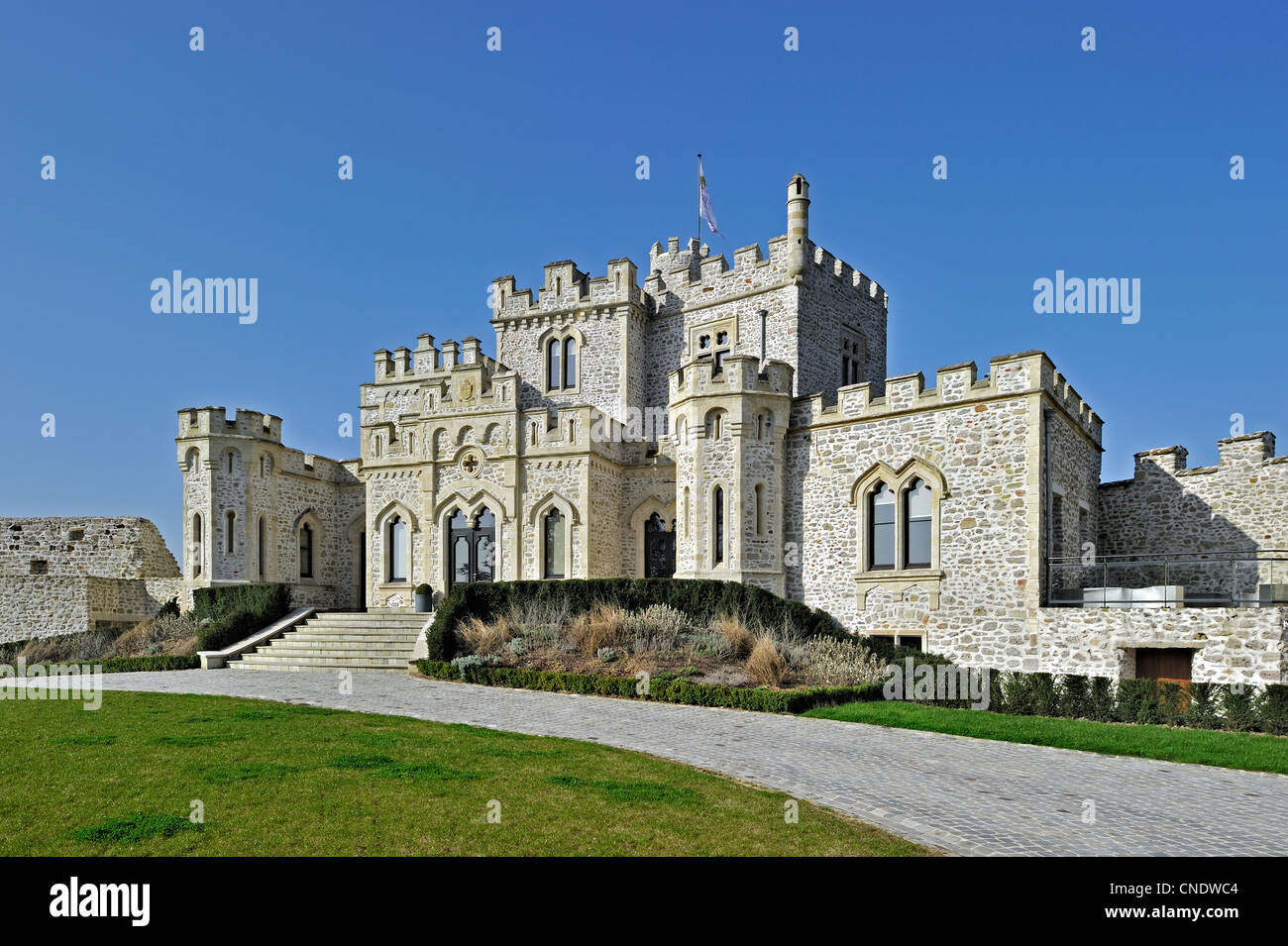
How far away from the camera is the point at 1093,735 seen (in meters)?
13.0

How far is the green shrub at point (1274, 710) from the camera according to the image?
14.4 metres

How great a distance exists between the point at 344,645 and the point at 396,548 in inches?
277

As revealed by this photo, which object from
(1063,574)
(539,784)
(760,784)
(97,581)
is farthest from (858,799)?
(97,581)

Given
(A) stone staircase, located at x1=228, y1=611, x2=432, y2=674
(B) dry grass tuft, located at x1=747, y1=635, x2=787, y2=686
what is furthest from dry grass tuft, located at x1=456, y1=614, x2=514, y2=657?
(B) dry grass tuft, located at x1=747, y1=635, x2=787, y2=686

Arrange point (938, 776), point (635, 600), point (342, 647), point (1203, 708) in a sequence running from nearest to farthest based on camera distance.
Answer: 1. point (938, 776)
2. point (1203, 708)
3. point (635, 600)
4. point (342, 647)

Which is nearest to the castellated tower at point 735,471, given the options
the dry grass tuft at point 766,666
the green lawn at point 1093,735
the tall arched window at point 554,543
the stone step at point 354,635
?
the tall arched window at point 554,543

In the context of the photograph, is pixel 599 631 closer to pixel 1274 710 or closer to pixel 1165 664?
pixel 1165 664

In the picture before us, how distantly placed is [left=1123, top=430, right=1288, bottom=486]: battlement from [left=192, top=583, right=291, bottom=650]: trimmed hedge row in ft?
81.5

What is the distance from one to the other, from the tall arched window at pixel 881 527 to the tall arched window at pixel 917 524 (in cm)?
41

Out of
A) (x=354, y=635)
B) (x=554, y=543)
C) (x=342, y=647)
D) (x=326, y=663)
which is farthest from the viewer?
(x=554, y=543)

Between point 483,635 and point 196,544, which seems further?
point 196,544

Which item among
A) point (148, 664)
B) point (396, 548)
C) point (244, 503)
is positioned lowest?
point (148, 664)

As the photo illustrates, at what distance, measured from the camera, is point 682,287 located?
105ft

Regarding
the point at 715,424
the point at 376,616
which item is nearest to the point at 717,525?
the point at 715,424
